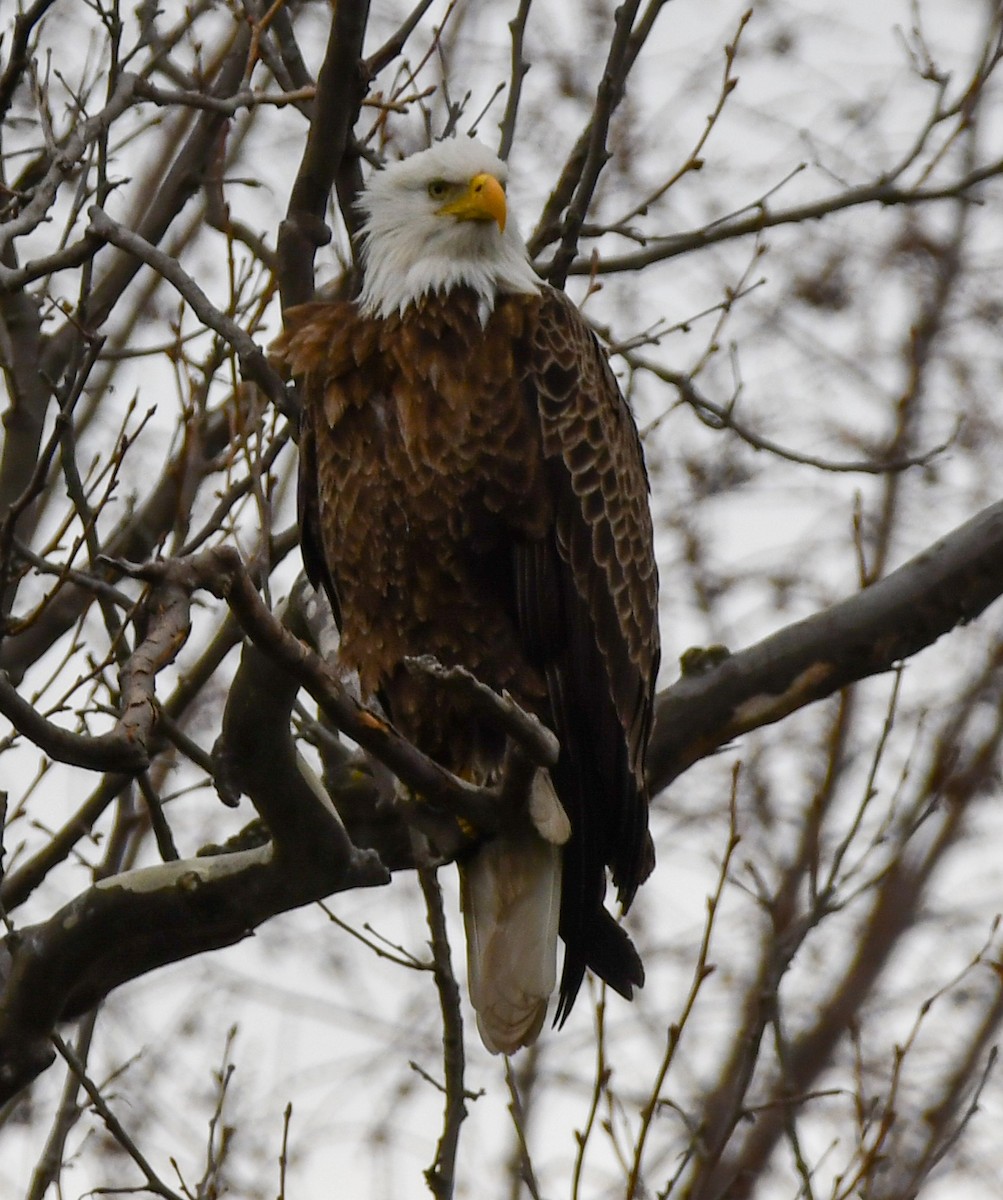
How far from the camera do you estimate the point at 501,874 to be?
176 inches

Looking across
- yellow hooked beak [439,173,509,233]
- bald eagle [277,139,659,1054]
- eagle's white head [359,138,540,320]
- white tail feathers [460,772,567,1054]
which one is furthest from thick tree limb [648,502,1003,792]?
yellow hooked beak [439,173,509,233]

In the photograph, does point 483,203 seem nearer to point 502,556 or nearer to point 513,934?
point 502,556

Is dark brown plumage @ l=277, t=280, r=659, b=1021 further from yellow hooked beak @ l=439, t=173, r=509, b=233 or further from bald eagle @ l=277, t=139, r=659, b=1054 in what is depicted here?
yellow hooked beak @ l=439, t=173, r=509, b=233

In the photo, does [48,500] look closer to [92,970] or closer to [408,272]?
[408,272]

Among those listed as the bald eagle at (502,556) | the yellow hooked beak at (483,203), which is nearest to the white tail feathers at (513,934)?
the bald eagle at (502,556)

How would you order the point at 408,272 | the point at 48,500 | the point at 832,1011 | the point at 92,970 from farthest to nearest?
the point at 832,1011
the point at 48,500
the point at 408,272
the point at 92,970

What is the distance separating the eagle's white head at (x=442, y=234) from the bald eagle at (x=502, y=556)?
1cm

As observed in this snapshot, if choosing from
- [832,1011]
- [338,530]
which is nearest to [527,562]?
[338,530]

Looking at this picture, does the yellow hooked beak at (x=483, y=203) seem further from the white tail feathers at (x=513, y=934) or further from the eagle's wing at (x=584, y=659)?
the white tail feathers at (x=513, y=934)

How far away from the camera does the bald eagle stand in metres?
4.42

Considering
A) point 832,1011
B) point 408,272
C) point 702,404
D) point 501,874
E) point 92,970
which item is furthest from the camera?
point 832,1011

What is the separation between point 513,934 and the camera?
4.43 meters

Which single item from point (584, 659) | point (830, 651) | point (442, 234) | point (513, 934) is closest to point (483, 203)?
point (442, 234)

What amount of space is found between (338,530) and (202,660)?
487mm
